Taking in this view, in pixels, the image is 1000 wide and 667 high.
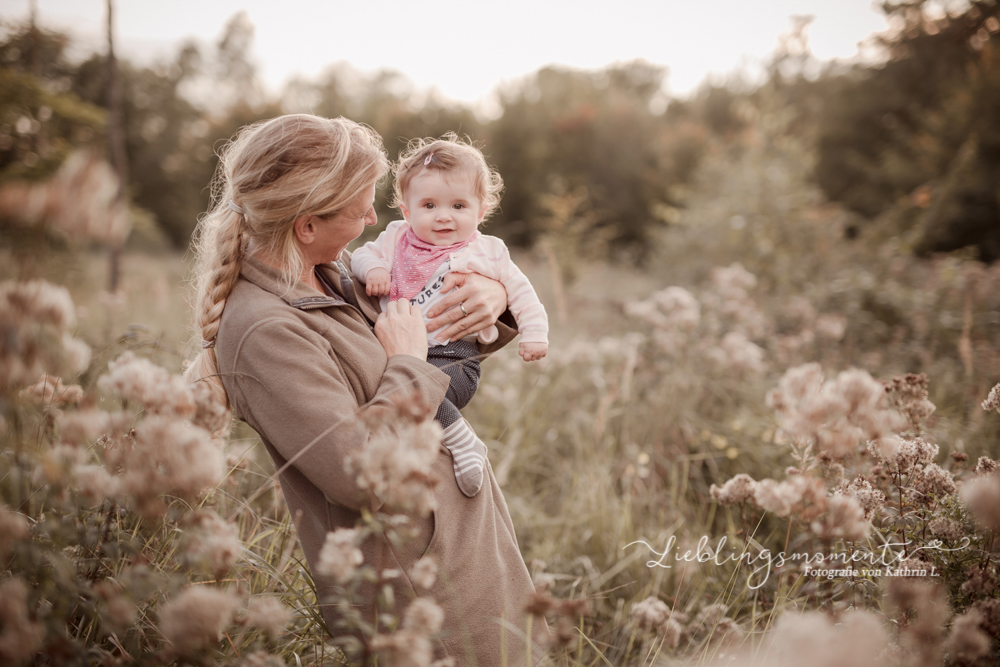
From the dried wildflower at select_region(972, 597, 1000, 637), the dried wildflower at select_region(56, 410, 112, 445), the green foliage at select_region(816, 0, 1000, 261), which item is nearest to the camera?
the dried wildflower at select_region(56, 410, 112, 445)

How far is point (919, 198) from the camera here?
11.3 m

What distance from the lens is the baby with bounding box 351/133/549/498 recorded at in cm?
191

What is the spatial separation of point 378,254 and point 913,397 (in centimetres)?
190

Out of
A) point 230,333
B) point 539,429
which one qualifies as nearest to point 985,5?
point 539,429

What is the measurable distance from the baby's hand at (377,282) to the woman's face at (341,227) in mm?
232

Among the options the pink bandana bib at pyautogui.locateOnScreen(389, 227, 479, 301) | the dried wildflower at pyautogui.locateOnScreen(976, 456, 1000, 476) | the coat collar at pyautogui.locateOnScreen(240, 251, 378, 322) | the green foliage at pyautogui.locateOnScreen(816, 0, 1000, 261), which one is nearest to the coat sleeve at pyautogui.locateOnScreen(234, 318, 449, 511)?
the coat collar at pyautogui.locateOnScreen(240, 251, 378, 322)

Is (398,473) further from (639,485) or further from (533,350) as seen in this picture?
(639,485)

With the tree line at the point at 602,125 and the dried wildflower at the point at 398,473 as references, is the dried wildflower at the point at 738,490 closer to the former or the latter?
the dried wildflower at the point at 398,473

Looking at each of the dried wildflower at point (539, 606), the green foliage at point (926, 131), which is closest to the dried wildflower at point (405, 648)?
the dried wildflower at point (539, 606)

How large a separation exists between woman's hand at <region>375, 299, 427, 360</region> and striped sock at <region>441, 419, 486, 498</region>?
0.83 feet

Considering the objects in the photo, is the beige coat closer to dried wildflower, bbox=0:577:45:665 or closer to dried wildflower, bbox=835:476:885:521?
Result: dried wildflower, bbox=0:577:45:665

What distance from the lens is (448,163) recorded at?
1972 mm

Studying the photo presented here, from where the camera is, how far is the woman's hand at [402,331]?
1.65 m

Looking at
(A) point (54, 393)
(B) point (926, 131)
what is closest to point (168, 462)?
(A) point (54, 393)
